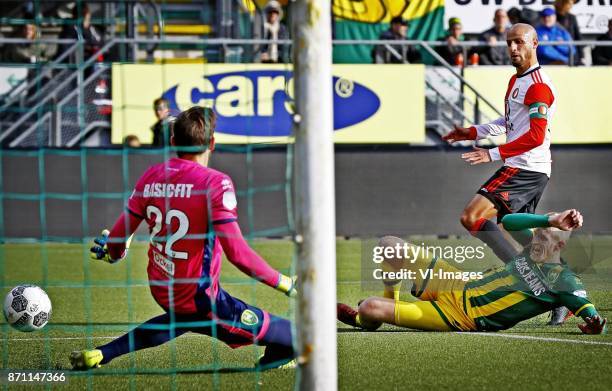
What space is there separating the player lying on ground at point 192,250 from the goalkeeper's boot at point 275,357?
0.21ft

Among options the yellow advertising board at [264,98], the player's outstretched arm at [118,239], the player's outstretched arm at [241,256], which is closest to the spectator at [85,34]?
the yellow advertising board at [264,98]

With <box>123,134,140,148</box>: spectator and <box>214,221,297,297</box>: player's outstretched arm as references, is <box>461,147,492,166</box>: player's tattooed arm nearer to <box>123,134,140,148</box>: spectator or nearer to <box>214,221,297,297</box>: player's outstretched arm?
<box>214,221,297,297</box>: player's outstretched arm

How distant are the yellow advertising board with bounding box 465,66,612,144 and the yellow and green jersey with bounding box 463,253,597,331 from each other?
8.95 metres

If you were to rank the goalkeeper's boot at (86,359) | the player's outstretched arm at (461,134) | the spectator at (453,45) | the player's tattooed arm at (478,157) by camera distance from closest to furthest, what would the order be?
the goalkeeper's boot at (86,359) < the player's tattooed arm at (478,157) < the player's outstretched arm at (461,134) < the spectator at (453,45)

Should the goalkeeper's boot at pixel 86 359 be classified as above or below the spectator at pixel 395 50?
below

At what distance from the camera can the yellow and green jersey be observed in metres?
6.72

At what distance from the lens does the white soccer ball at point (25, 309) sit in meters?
6.84

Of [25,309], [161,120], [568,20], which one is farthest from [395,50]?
[25,309]

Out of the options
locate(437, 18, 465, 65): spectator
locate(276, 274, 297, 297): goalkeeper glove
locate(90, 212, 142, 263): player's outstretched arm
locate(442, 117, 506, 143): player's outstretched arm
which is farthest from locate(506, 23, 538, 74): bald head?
locate(437, 18, 465, 65): spectator

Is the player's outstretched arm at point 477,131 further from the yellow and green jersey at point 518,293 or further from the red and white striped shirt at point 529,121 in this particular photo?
the yellow and green jersey at point 518,293

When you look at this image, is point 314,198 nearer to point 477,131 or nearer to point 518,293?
point 518,293

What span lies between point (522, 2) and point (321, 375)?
11.9 meters

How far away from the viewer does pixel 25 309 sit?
22.6 ft

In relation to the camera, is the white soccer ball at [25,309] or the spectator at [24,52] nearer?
the white soccer ball at [25,309]
